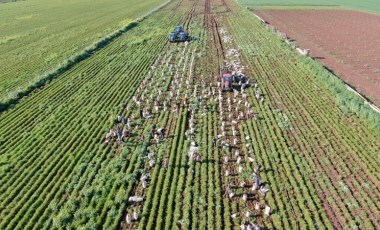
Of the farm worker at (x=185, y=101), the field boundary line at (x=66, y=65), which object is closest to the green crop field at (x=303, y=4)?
the field boundary line at (x=66, y=65)

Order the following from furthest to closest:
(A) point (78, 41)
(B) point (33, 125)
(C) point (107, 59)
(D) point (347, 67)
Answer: (A) point (78, 41), (C) point (107, 59), (D) point (347, 67), (B) point (33, 125)

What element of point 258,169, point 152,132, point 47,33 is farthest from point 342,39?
point 47,33

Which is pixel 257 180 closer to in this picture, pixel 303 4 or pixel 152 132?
pixel 152 132

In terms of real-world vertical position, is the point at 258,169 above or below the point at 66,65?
below

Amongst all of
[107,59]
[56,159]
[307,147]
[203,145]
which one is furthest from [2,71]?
[307,147]

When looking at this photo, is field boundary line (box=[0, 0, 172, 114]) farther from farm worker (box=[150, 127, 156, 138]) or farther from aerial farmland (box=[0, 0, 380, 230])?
farm worker (box=[150, 127, 156, 138])

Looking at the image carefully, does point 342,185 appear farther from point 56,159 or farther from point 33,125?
point 33,125

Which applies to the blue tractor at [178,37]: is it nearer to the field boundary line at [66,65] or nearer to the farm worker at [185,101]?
the field boundary line at [66,65]
